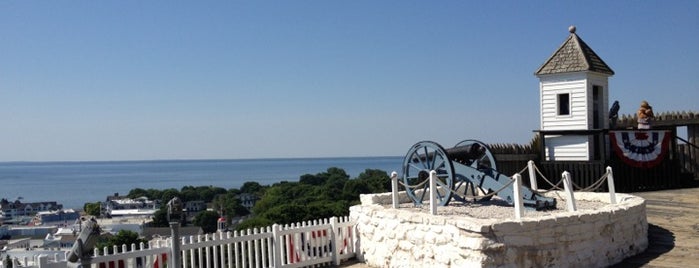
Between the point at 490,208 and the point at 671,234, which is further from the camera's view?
the point at 490,208

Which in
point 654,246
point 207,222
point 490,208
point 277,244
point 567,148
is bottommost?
point 207,222

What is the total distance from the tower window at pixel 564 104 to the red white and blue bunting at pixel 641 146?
54.1 inches

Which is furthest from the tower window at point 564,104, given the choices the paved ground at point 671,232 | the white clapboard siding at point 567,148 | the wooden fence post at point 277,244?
the wooden fence post at point 277,244

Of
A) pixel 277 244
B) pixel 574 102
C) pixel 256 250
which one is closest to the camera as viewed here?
pixel 256 250

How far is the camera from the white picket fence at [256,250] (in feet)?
24.8

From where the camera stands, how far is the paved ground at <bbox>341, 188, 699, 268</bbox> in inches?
359

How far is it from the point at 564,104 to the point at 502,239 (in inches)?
419

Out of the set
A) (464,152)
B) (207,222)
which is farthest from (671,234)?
(207,222)

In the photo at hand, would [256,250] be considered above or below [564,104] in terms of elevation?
below

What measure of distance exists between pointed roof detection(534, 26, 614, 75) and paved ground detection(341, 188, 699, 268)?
402 cm

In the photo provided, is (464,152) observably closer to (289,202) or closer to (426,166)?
(426,166)

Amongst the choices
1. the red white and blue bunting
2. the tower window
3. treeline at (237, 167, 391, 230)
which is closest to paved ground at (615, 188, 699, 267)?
the red white and blue bunting

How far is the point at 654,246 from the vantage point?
10148 mm

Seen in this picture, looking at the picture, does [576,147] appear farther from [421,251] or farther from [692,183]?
[421,251]
